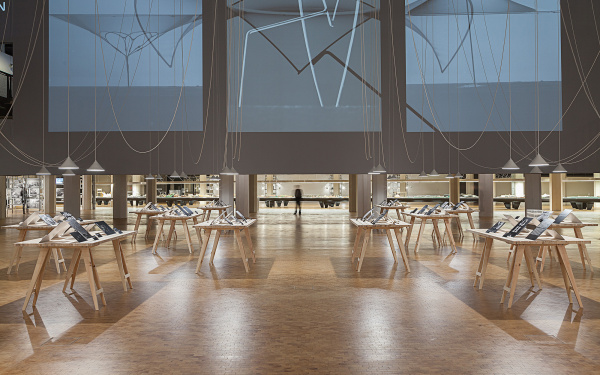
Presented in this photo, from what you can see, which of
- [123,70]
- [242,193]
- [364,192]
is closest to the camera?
[123,70]

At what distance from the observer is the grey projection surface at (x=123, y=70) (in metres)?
13.9

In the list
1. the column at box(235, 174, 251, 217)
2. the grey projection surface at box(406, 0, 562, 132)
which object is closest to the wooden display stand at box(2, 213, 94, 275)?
the column at box(235, 174, 251, 217)

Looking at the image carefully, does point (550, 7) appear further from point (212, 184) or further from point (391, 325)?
point (212, 184)

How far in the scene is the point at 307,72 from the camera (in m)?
14.2

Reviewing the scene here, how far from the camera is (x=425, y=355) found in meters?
3.65

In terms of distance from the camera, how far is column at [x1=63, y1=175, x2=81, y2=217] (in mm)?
15258

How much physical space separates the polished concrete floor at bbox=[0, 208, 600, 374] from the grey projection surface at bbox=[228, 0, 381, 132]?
23.7 feet

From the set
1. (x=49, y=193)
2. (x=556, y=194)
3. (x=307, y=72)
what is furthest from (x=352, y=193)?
(x=49, y=193)

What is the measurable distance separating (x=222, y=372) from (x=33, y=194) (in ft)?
78.6

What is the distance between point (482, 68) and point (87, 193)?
1976 cm

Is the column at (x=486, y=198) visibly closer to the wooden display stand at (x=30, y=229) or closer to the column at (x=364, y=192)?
the column at (x=364, y=192)

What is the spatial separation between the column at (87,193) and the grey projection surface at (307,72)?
1386cm

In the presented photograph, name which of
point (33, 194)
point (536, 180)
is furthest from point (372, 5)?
point (33, 194)

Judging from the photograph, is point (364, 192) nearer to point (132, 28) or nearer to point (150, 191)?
point (132, 28)
